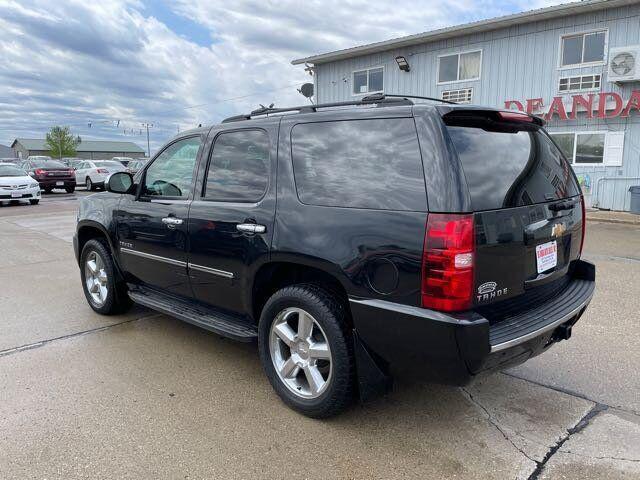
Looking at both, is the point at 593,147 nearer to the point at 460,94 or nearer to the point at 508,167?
the point at 460,94

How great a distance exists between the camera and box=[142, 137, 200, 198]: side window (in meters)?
3.94

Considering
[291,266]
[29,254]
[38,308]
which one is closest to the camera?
[291,266]

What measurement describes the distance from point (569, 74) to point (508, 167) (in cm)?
1370

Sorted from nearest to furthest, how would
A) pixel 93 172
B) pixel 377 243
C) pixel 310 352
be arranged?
pixel 377 243 < pixel 310 352 < pixel 93 172

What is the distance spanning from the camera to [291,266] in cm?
315

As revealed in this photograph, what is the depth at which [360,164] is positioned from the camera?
279cm

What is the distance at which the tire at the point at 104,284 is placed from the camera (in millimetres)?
4750

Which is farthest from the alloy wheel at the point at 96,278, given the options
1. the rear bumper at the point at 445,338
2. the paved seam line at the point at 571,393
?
the paved seam line at the point at 571,393

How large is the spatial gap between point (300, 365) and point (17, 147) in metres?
144

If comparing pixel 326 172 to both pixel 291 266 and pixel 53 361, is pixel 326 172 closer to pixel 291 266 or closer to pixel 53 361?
pixel 291 266

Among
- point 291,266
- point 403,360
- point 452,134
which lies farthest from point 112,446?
point 452,134

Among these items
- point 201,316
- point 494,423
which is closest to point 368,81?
point 201,316

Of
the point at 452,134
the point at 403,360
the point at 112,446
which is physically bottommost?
the point at 112,446

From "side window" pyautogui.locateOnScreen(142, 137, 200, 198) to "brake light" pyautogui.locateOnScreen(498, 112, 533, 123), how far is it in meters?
2.28
